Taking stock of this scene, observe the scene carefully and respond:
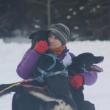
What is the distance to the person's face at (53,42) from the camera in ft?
13.1

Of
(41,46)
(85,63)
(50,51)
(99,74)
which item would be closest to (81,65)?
(85,63)

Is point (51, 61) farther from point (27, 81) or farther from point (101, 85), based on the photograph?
point (101, 85)

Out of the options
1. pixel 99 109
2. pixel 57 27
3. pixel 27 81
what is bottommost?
pixel 99 109

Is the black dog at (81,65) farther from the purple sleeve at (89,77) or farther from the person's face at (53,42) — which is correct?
the person's face at (53,42)

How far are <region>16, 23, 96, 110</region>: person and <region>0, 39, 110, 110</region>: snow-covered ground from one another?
10.3 ft

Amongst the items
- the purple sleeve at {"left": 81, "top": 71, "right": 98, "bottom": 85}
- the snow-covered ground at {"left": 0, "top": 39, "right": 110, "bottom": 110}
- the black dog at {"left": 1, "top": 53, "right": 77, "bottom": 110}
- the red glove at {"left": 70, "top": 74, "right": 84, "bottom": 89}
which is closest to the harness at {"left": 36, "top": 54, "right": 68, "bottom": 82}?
the black dog at {"left": 1, "top": 53, "right": 77, "bottom": 110}

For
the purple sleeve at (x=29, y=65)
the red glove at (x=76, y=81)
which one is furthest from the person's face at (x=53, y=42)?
the red glove at (x=76, y=81)

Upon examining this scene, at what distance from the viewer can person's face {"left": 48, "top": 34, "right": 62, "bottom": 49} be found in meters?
4.01

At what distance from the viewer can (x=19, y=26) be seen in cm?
1803

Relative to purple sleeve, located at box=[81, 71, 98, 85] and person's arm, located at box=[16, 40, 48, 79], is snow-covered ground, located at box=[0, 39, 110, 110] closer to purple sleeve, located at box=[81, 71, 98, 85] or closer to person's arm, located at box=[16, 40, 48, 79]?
purple sleeve, located at box=[81, 71, 98, 85]

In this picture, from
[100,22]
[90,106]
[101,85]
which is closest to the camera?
[90,106]

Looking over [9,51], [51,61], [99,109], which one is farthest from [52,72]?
[9,51]

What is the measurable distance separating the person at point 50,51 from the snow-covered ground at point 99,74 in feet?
10.3

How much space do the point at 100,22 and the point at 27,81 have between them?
43.3 ft
